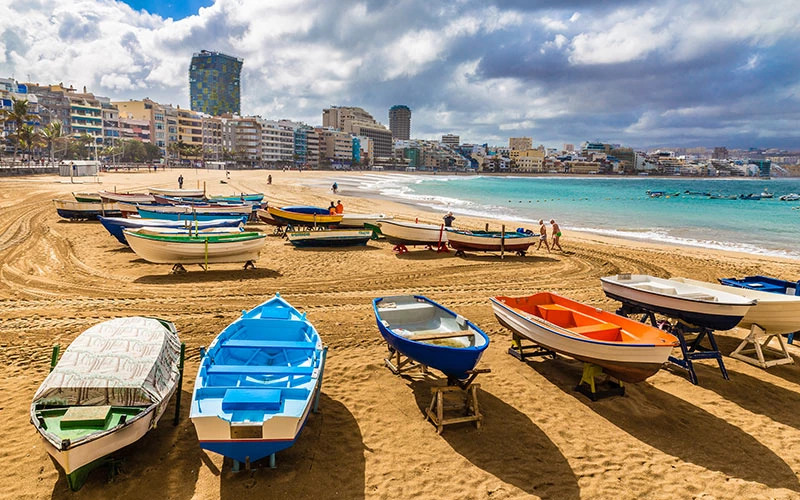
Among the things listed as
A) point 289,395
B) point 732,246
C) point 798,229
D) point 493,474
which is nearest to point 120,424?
point 289,395

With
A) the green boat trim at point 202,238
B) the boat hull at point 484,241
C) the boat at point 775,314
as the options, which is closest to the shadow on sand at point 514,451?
the boat at point 775,314

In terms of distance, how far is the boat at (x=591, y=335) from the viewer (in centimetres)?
750

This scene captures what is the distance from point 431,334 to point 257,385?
2.98 m

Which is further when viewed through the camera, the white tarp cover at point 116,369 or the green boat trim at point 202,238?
the green boat trim at point 202,238

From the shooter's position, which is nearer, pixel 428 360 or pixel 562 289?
pixel 428 360

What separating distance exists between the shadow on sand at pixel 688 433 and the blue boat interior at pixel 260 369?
15.6 feet

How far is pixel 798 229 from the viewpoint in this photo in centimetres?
3772

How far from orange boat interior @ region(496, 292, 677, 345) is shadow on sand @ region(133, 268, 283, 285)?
8940 mm

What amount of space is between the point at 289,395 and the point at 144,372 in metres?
2.01

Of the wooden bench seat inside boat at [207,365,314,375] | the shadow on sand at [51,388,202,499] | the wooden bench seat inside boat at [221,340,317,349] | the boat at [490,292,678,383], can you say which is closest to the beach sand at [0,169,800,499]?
the shadow on sand at [51,388,202,499]

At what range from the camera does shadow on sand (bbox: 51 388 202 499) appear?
5.44 metres

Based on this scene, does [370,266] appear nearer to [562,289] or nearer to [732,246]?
[562,289]

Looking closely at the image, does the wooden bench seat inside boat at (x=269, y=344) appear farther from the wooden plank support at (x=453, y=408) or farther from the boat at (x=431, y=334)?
the wooden plank support at (x=453, y=408)

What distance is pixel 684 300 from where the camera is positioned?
360 inches
